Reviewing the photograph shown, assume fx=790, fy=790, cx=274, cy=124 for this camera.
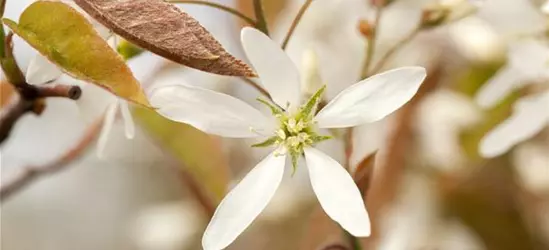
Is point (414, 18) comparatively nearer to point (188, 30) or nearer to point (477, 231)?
point (477, 231)

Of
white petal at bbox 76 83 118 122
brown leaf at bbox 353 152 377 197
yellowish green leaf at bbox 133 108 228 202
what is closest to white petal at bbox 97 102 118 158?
white petal at bbox 76 83 118 122

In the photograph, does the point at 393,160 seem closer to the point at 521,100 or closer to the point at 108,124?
the point at 521,100

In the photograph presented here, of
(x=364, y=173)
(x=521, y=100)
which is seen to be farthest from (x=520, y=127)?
(x=364, y=173)

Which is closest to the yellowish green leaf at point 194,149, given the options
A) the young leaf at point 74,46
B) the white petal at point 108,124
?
the white petal at point 108,124

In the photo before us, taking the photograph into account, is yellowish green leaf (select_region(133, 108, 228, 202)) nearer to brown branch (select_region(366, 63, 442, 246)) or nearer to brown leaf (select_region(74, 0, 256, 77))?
brown branch (select_region(366, 63, 442, 246))

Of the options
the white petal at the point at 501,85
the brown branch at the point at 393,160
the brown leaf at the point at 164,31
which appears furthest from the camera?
the brown branch at the point at 393,160

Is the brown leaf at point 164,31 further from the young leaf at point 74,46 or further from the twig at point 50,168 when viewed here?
the twig at point 50,168
